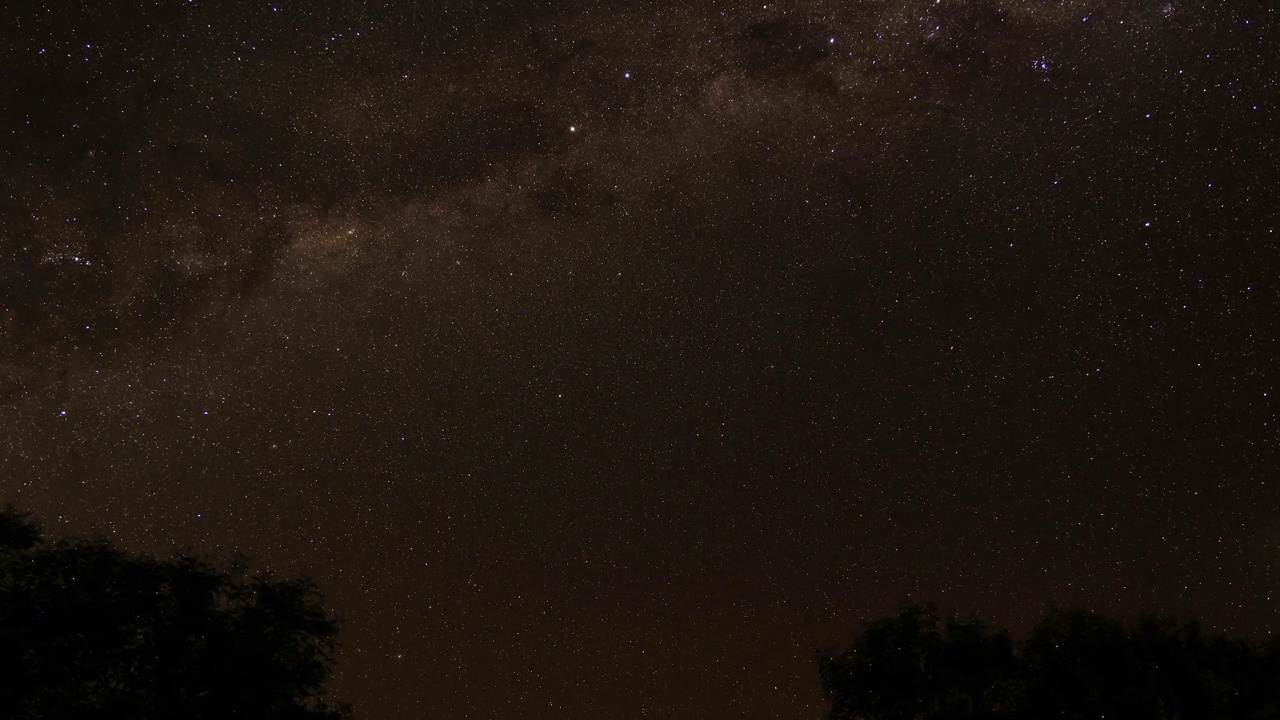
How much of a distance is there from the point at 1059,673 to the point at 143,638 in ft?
61.3

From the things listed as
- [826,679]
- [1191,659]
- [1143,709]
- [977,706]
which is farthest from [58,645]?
[1191,659]

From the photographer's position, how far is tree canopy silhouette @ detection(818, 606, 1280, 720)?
20.4 m

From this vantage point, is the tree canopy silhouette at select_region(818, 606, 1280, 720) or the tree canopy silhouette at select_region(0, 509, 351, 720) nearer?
the tree canopy silhouette at select_region(0, 509, 351, 720)

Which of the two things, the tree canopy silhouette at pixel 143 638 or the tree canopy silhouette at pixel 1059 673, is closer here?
the tree canopy silhouette at pixel 143 638

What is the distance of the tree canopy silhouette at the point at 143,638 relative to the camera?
15.2 m

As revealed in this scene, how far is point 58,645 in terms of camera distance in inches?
609

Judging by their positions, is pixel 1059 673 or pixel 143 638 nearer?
pixel 143 638

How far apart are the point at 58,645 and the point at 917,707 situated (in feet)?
55.9

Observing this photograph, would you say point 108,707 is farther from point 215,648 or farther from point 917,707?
point 917,707

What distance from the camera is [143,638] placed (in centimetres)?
1673

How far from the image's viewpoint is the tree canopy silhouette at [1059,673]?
66.9ft

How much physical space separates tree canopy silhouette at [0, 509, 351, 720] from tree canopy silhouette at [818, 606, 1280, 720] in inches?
475

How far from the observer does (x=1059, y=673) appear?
2102 centimetres

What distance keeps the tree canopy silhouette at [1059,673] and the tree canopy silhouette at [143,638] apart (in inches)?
475
